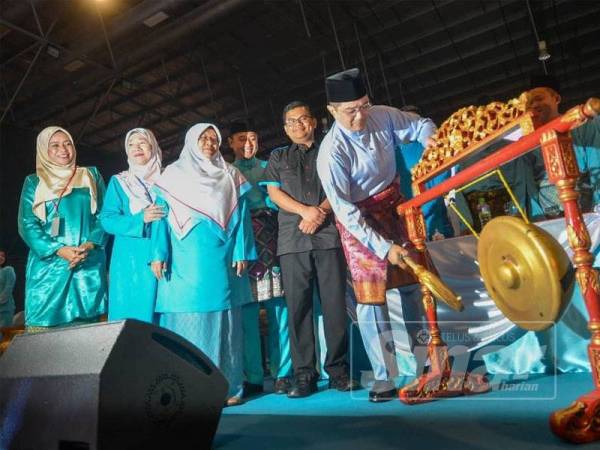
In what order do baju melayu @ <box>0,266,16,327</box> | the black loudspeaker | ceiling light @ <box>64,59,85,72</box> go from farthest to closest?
ceiling light @ <box>64,59,85,72</box> < baju melayu @ <box>0,266,16,327</box> < the black loudspeaker

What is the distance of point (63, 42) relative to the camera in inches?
310

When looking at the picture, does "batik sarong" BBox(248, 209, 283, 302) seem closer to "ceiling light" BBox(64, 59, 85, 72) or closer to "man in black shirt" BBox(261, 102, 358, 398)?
"man in black shirt" BBox(261, 102, 358, 398)

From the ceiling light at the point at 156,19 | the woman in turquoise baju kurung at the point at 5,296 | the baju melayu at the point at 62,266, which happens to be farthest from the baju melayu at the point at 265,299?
the ceiling light at the point at 156,19

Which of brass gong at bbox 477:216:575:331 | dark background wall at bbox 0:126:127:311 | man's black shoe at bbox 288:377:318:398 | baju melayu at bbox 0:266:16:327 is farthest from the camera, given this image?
dark background wall at bbox 0:126:127:311

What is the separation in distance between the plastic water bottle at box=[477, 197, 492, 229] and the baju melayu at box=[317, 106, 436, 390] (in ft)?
3.88

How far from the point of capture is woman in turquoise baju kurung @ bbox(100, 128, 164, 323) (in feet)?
9.08

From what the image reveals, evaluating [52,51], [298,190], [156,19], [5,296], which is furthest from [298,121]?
[52,51]

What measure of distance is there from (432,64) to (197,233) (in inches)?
327

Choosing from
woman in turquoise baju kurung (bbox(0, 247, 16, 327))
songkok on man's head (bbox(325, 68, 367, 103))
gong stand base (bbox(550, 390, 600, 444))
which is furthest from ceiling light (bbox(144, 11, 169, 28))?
gong stand base (bbox(550, 390, 600, 444))

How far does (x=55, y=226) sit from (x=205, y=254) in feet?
3.04

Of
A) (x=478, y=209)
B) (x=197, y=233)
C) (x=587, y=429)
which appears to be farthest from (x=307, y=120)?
(x=587, y=429)

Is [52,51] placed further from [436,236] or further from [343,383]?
[343,383]

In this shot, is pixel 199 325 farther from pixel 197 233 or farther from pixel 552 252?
pixel 552 252

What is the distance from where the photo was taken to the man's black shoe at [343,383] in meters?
2.52
